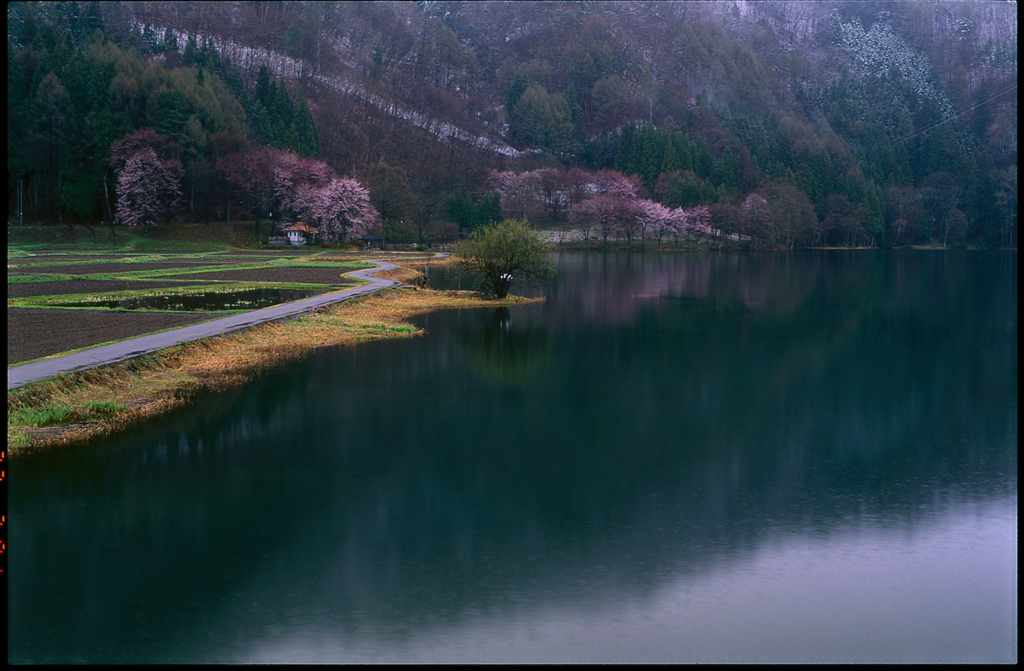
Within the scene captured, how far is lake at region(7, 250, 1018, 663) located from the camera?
8.07 metres

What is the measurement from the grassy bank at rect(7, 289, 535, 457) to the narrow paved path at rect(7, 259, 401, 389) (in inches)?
12.0

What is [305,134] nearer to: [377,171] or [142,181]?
[377,171]

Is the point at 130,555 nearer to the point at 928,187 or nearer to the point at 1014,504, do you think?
the point at 1014,504

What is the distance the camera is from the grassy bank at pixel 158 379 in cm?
1505

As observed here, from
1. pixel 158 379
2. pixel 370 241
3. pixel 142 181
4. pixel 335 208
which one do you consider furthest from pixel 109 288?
pixel 370 241

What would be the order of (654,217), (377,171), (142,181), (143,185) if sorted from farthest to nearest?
(654,217), (377,171), (143,185), (142,181)

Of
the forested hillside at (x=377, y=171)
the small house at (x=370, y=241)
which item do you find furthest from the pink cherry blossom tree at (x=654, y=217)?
the small house at (x=370, y=241)

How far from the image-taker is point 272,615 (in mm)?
8344

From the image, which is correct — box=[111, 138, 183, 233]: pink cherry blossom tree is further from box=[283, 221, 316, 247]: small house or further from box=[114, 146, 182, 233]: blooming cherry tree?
box=[283, 221, 316, 247]: small house

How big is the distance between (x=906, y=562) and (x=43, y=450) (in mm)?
12702

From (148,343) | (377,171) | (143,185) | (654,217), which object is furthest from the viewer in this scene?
(654,217)

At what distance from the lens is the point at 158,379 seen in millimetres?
19406

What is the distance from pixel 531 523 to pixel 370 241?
101225 mm

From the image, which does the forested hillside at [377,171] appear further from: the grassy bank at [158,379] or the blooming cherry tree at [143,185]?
the grassy bank at [158,379]
